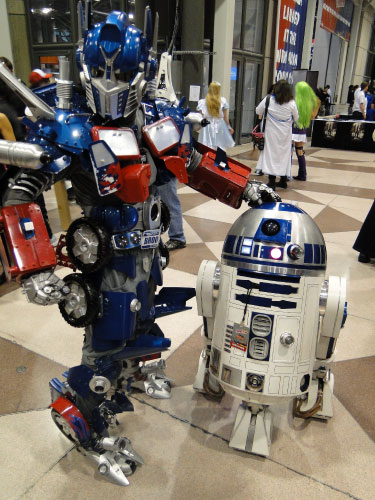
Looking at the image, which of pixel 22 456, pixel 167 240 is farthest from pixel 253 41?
pixel 22 456

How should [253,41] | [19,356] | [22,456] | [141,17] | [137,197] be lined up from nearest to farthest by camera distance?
[137,197]
[22,456]
[19,356]
[141,17]
[253,41]

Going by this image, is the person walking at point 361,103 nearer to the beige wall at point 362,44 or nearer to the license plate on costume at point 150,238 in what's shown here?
the beige wall at point 362,44

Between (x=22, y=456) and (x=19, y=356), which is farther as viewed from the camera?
(x=19, y=356)

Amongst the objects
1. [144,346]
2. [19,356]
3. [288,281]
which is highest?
[288,281]

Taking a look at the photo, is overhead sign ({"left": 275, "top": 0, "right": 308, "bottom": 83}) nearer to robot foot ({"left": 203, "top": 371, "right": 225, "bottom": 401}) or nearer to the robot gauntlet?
the robot gauntlet

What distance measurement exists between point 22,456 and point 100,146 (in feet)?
4.45

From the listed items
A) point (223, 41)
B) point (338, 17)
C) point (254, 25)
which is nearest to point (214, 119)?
point (223, 41)

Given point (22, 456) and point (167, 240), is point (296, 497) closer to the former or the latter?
point (22, 456)

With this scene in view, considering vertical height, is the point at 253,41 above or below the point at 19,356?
above

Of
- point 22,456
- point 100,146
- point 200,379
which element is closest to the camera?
point 100,146

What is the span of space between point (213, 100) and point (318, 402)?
4.38 m

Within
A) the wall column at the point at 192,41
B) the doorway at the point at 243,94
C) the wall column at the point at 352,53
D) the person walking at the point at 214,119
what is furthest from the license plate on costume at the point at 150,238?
the wall column at the point at 352,53

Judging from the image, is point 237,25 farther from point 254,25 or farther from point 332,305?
point 332,305

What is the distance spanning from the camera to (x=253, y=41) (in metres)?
10.1
